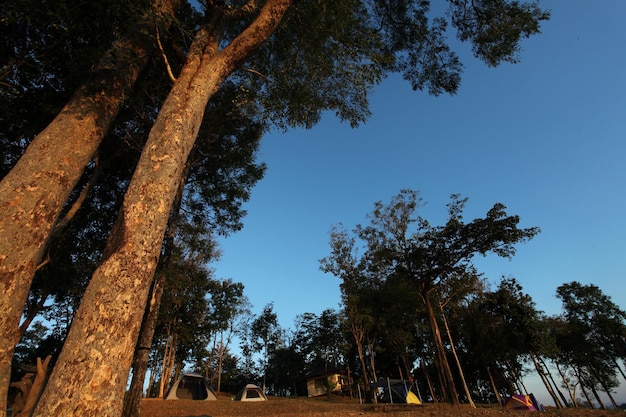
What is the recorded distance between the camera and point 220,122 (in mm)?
11164

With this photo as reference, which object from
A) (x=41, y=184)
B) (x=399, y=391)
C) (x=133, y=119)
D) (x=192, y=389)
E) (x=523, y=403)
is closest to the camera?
(x=41, y=184)

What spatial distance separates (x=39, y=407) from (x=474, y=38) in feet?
40.5

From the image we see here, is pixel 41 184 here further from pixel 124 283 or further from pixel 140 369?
pixel 140 369

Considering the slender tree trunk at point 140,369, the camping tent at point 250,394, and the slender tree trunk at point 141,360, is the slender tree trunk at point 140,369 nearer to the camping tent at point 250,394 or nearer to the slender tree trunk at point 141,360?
the slender tree trunk at point 141,360

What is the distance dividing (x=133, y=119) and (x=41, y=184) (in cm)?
697

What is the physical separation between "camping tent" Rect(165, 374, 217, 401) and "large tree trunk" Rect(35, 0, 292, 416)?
793 inches

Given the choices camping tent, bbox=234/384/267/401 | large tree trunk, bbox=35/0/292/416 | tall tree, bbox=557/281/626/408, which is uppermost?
tall tree, bbox=557/281/626/408

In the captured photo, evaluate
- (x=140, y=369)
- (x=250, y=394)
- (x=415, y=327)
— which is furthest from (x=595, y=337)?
(x=140, y=369)

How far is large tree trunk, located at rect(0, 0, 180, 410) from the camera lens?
3.11 meters

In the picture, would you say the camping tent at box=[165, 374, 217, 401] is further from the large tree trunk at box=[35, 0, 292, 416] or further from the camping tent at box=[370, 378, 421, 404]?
the large tree trunk at box=[35, 0, 292, 416]

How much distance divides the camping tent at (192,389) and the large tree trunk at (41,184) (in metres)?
19.1

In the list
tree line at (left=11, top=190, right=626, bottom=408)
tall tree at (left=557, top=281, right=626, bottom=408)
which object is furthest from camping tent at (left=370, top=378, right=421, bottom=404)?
tall tree at (left=557, top=281, right=626, bottom=408)

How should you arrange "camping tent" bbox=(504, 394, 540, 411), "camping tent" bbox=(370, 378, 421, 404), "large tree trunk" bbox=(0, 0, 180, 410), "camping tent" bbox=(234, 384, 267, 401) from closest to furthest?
"large tree trunk" bbox=(0, 0, 180, 410) < "camping tent" bbox=(504, 394, 540, 411) < "camping tent" bbox=(234, 384, 267, 401) < "camping tent" bbox=(370, 378, 421, 404)

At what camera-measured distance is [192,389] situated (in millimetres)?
19859
